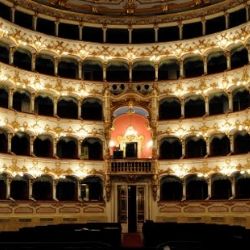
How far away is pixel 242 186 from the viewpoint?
42.0 metres

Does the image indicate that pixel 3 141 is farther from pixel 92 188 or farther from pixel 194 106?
pixel 194 106

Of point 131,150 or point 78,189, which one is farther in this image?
point 131,150

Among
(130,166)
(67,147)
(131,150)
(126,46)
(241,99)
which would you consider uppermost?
(126,46)

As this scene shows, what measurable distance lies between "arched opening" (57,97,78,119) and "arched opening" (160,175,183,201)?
1112cm

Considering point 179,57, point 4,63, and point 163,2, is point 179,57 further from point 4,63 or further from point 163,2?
point 4,63

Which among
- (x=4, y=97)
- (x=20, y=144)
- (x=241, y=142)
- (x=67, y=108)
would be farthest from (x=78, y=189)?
(x=241, y=142)

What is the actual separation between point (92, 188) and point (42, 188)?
5044 millimetres

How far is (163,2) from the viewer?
47.2 meters

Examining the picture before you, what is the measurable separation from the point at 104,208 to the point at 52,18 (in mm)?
19562

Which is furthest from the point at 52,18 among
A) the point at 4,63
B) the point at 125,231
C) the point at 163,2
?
the point at 125,231

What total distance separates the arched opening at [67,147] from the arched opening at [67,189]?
2387mm

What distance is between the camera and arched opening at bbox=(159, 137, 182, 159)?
4628 centimetres

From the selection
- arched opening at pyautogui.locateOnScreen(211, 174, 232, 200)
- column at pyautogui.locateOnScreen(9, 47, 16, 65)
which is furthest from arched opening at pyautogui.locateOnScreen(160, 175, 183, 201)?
column at pyautogui.locateOnScreen(9, 47, 16, 65)

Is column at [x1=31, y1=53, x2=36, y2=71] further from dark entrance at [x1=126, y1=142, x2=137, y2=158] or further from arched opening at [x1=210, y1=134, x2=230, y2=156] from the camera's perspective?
arched opening at [x1=210, y1=134, x2=230, y2=156]
